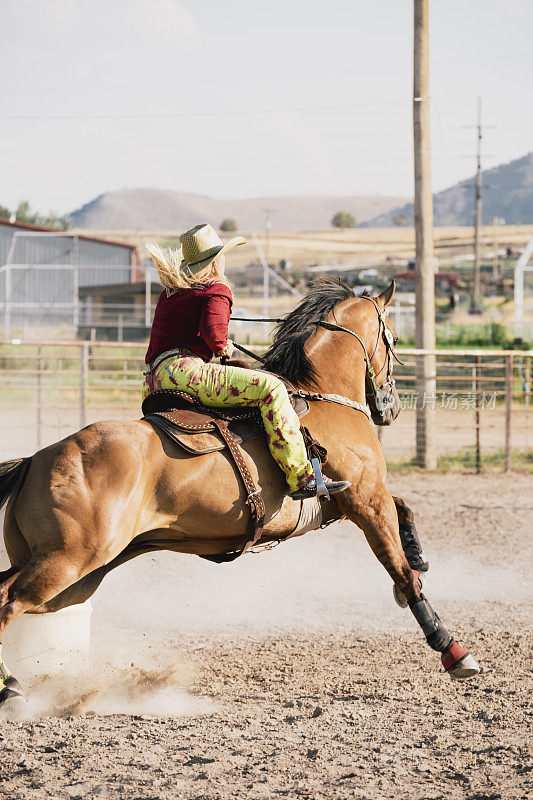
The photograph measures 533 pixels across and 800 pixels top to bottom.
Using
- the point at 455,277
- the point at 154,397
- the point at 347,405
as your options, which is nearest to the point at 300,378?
the point at 347,405

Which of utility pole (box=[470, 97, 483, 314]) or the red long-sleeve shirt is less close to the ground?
utility pole (box=[470, 97, 483, 314])

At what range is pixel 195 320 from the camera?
4.27 m

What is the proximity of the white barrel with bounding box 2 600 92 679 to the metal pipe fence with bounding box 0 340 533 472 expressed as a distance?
6.78 metres

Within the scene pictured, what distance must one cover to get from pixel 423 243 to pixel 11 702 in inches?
417

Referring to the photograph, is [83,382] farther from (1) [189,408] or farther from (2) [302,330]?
(1) [189,408]

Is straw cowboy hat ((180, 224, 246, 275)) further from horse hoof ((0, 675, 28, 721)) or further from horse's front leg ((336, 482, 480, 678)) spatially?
horse hoof ((0, 675, 28, 721))

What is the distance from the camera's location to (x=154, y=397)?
14.2ft

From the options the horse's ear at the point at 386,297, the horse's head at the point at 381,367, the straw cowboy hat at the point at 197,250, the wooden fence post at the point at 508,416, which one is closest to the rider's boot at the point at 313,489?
the horse's head at the point at 381,367

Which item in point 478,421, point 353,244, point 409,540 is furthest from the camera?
point 353,244

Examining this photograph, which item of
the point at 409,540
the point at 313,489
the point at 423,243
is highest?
the point at 423,243

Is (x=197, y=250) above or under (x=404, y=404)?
above

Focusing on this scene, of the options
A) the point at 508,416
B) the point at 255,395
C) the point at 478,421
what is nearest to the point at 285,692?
the point at 255,395

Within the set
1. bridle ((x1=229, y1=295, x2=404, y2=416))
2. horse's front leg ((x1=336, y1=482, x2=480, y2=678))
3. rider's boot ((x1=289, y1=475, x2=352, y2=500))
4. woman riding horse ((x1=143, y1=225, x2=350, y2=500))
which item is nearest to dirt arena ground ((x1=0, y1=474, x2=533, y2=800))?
horse's front leg ((x1=336, y1=482, x2=480, y2=678))

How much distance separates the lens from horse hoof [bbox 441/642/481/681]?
4.58m
